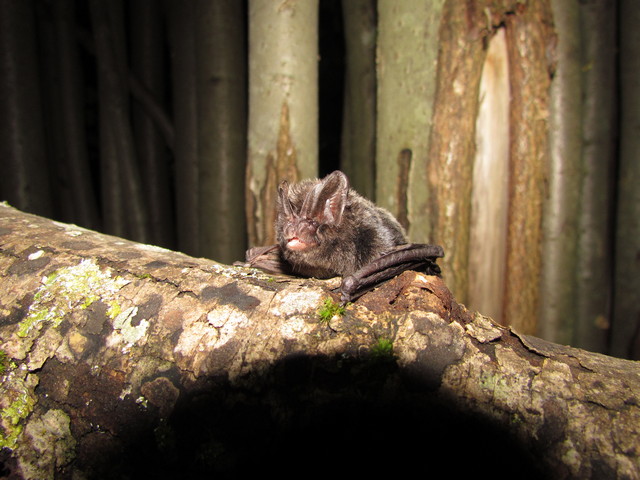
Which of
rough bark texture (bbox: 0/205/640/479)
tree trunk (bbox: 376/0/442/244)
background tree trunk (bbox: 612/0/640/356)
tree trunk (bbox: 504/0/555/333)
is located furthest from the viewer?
background tree trunk (bbox: 612/0/640/356)

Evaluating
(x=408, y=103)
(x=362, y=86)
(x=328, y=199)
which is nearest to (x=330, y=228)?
(x=328, y=199)

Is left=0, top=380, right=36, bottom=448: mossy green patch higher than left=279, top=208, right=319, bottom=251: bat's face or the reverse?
the reverse

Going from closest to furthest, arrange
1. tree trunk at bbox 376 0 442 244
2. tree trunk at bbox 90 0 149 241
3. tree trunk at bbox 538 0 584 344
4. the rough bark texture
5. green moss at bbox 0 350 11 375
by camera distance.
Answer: the rough bark texture
green moss at bbox 0 350 11 375
tree trunk at bbox 376 0 442 244
tree trunk at bbox 538 0 584 344
tree trunk at bbox 90 0 149 241

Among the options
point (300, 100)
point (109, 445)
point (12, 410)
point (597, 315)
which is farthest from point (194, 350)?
point (597, 315)

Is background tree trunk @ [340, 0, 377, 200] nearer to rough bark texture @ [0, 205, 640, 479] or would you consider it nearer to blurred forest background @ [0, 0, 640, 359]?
blurred forest background @ [0, 0, 640, 359]

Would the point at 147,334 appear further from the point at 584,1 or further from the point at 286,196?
the point at 584,1

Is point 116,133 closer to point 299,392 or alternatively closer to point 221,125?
point 221,125

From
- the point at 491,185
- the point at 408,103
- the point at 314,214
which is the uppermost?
the point at 408,103

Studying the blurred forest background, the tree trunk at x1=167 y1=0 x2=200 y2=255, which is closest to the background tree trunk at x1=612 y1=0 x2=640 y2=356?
the blurred forest background
